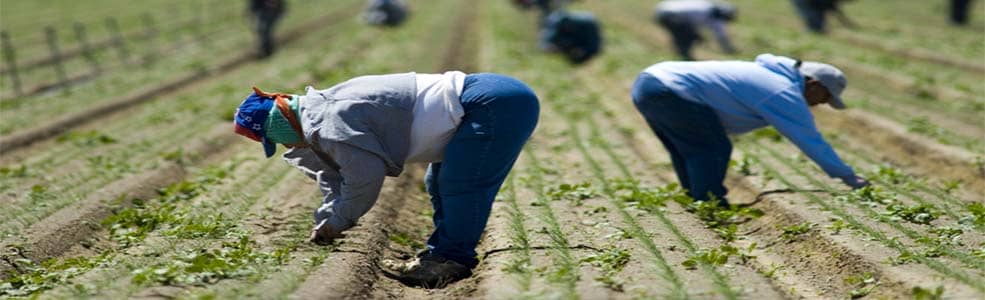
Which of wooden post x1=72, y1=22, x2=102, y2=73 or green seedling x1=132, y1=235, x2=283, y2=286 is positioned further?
wooden post x1=72, y1=22, x2=102, y2=73

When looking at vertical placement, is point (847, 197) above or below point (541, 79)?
above

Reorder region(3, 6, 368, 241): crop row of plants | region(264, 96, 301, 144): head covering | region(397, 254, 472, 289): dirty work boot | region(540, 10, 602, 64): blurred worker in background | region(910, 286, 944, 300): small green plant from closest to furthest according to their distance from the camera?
1. region(910, 286, 944, 300): small green plant
2. region(264, 96, 301, 144): head covering
3. region(397, 254, 472, 289): dirty work boot
4. region(3, 6, 368, 241): crop row of plants
5. region(540, 10, 602, 64): blurred worker in background

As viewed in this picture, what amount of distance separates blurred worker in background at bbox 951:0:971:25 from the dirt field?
7000 millimetres

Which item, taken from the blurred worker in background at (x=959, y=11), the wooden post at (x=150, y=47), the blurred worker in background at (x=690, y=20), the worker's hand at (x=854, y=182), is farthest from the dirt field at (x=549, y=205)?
the blurred worker in background at (x=959, y=11)

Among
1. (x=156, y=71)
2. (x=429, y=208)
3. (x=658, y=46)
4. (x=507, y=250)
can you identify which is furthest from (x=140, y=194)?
(x=658, y=46)

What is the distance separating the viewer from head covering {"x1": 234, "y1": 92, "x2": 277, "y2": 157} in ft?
18.1

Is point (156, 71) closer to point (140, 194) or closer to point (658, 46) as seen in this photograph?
point (658, 46)

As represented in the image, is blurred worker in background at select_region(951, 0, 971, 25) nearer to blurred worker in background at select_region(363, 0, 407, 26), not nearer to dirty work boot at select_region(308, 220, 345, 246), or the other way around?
blurred worker in background at select_region(363, 0, 407, 26)

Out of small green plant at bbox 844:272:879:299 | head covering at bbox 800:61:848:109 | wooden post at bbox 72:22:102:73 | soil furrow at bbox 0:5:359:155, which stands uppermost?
head covering at bbox 800:61:848:109

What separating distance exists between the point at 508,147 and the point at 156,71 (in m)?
14.6

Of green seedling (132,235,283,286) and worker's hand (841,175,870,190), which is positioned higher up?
green seedling (132,235,283,286)

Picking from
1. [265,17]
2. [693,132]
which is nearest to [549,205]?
[693,132]

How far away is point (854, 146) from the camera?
433 inches

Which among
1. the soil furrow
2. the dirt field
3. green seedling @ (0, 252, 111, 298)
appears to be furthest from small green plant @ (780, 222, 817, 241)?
the soil furrow
